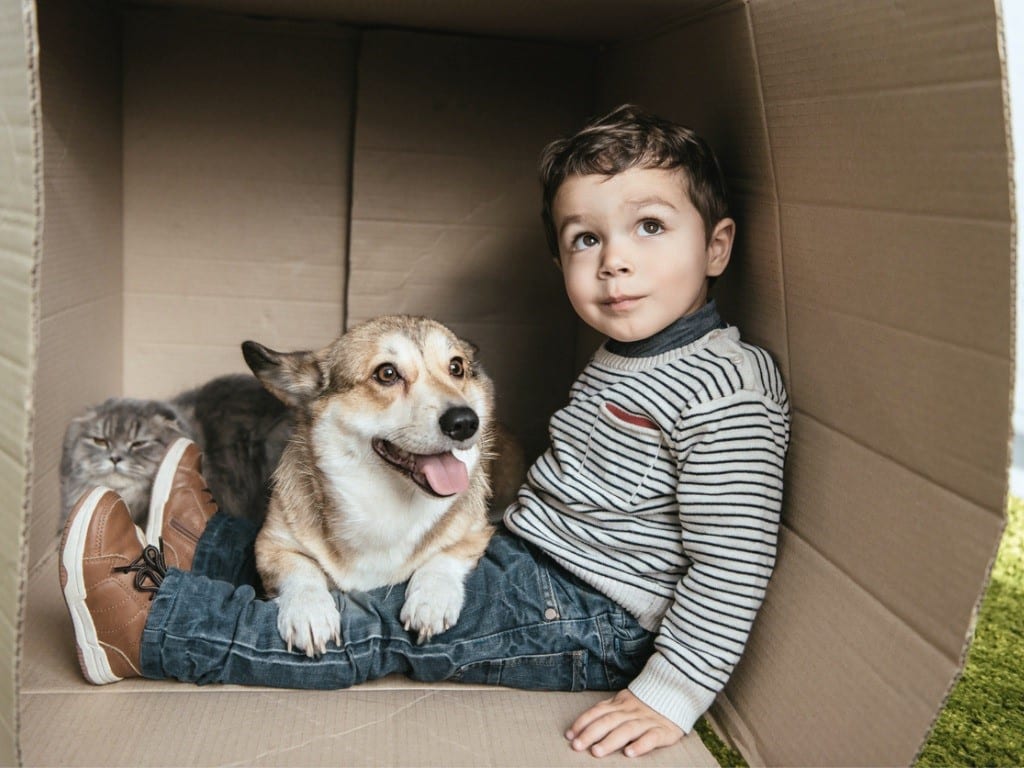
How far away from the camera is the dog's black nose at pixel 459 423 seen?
159 centimetres

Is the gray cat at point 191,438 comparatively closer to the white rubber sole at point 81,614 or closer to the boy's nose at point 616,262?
the white rubber sole at point 81,614

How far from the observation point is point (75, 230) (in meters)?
2.22

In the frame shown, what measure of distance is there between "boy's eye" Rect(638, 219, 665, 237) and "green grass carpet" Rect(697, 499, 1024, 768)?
2.63ft

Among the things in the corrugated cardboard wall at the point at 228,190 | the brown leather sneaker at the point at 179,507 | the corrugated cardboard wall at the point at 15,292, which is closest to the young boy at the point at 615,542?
the brown leather sneaker at the point at 179,507

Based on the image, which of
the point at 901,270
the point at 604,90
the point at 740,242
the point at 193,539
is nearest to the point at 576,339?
A: the point at 604,90

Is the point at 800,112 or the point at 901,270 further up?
the point at 800,112

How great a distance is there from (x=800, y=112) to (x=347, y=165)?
149cm

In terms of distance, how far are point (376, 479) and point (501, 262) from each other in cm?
100

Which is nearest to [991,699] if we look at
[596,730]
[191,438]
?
[596,730]

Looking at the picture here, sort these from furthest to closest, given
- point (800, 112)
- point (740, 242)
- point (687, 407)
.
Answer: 1. point (740, 242)
2. point (687, 407)
3. point (800, 112)

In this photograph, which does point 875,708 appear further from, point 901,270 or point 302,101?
point 302,101

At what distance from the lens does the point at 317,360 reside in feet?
6.30

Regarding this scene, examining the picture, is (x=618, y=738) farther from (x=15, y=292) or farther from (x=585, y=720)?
(x=15, y=292)

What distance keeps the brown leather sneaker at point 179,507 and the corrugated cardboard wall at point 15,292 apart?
28.8 inches
